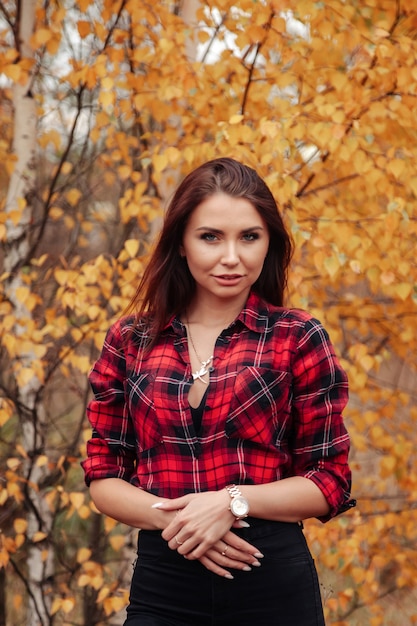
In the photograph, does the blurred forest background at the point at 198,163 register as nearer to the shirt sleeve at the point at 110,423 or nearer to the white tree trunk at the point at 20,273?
the white tree trunk at the point at 20,273

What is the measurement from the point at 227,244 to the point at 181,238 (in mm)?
191

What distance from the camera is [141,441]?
83.7 inches

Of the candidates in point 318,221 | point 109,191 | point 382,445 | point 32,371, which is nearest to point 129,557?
point 32,371

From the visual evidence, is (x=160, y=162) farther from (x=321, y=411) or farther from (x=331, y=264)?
(x=321, y=411)

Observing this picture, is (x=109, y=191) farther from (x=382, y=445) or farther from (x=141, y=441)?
(x=141, y=441)

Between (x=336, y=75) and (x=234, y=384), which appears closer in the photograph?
(x=234, y=384)

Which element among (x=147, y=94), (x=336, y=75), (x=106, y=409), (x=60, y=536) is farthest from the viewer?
(x=60, y=536)

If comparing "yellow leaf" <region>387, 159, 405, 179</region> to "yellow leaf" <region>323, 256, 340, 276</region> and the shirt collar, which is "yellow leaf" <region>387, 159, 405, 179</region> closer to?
"yellow leaf" <region>323, 256, 340, 276</region>

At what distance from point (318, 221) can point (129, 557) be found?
177 centimetres

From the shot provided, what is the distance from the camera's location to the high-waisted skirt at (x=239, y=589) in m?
1.98

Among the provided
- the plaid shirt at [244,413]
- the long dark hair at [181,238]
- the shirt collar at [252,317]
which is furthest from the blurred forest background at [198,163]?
the plaid shirt at [244,413]

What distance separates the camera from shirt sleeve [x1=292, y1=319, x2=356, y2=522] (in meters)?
2.06

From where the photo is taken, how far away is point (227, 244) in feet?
7.00

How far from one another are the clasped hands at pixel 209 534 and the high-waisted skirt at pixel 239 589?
0.03m
